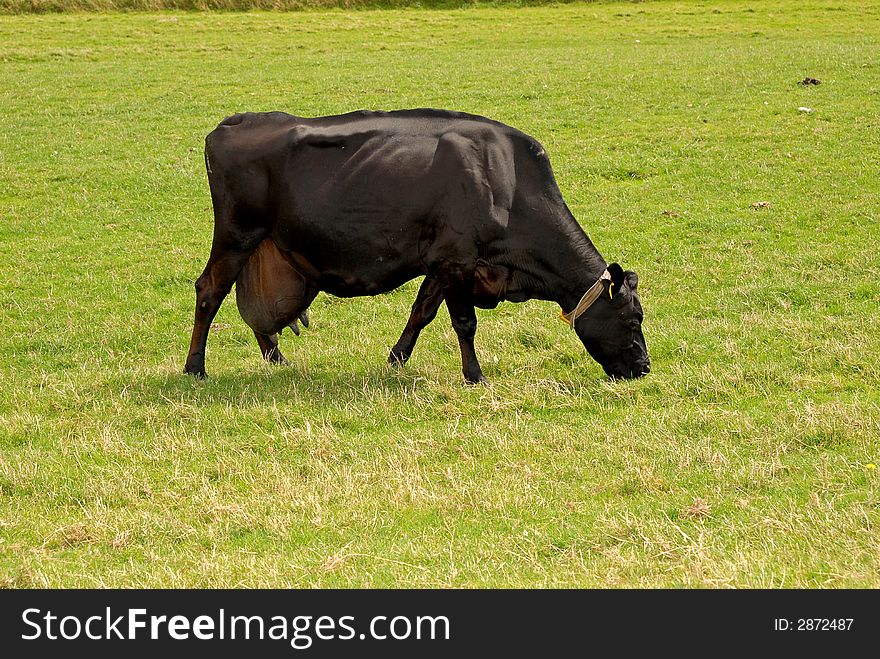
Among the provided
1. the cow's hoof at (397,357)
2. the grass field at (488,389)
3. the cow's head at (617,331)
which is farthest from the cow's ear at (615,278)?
the cow's hoof at (397,357)

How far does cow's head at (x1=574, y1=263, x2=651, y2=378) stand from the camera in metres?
10.3

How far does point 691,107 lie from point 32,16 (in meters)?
27.6

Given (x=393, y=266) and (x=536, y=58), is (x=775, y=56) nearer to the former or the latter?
(x=536, y=58)

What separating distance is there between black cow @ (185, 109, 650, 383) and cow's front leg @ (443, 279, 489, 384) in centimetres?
1

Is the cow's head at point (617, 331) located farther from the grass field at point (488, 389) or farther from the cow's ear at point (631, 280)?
the grass field at point (488, 389)

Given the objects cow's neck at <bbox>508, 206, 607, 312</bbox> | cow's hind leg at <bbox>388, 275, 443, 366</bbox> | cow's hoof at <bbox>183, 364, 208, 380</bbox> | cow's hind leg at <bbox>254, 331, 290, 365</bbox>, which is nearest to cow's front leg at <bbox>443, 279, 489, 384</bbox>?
cow's neck at <bbox>508, 206, 607, 312</bbox>

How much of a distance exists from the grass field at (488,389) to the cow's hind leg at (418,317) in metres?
0.29

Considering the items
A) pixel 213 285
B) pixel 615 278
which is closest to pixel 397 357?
pixel 213 285

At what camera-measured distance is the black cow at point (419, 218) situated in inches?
407

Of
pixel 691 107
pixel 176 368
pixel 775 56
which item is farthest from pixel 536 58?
pixel 176 368

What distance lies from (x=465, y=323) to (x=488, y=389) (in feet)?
2.70

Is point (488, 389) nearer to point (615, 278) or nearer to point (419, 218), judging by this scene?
point (615, 278)

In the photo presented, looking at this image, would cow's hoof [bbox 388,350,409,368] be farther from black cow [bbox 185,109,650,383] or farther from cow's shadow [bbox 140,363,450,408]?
black cow [bbox 185,109,650,383]
